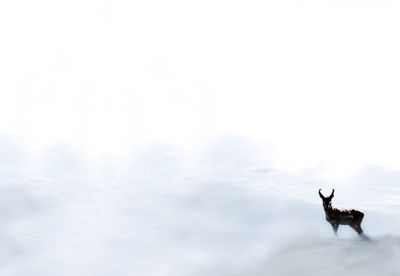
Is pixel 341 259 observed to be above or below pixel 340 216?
below

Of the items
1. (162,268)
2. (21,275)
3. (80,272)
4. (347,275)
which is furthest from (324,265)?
(21,275)

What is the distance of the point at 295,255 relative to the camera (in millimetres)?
32656

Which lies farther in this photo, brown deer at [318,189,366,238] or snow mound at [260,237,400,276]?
snow mound at [260,237,400,276]

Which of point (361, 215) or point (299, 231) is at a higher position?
point (299, 231)

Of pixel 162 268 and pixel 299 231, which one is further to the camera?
pixel 162 268

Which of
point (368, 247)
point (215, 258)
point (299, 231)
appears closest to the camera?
point (368, 247)

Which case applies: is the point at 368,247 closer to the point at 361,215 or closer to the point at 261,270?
the point at 361,215

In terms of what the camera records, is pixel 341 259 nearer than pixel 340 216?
No

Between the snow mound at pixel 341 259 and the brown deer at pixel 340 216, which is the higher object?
the brown deer at pixel 340 216

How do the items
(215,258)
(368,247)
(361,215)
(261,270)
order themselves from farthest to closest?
(215,258) → (261,270) → (368,247) → (361,215)

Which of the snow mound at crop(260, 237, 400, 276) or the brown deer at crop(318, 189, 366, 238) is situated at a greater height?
the brown deer at crop(318, 189, 366, 238)

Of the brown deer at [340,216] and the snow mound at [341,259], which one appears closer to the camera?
the brown deer at [340,216]

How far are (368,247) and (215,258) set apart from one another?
53.8 ft

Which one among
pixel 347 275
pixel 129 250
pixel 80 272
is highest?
pixel 129 250
